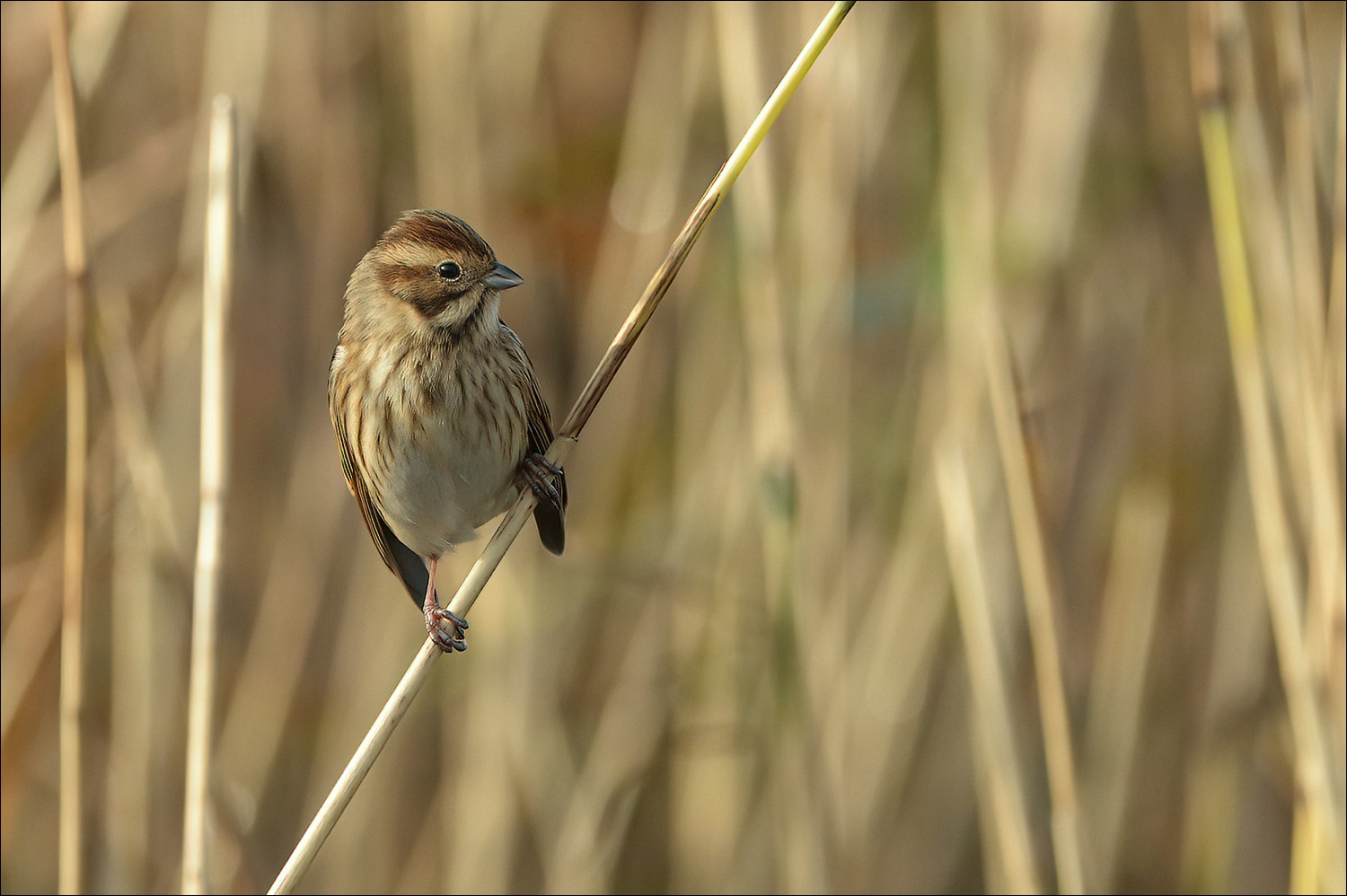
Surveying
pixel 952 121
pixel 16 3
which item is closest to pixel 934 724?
pixel 952 121

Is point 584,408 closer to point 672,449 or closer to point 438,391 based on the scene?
point 438,391

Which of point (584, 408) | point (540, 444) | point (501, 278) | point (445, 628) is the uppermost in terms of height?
point (501, 278)

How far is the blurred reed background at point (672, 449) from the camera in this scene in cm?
251

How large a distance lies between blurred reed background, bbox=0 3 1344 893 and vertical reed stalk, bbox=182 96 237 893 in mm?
530

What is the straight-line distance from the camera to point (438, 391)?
6.66 ft

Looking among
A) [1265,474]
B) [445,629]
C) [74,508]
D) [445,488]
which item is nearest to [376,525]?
[445,488]

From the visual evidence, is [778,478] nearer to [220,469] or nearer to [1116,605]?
[220,469]

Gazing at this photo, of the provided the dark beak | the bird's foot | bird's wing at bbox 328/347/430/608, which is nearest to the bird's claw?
the bird's foot

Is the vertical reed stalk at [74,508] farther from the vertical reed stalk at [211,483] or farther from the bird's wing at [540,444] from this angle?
the bird's wing at [540,444]

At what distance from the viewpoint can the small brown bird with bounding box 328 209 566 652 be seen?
6.49 feet

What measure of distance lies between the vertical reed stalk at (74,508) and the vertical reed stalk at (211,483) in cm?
19

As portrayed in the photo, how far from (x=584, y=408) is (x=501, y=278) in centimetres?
40

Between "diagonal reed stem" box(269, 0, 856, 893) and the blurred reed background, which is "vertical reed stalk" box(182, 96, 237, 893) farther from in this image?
the blurred reed background

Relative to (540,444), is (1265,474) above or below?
below
